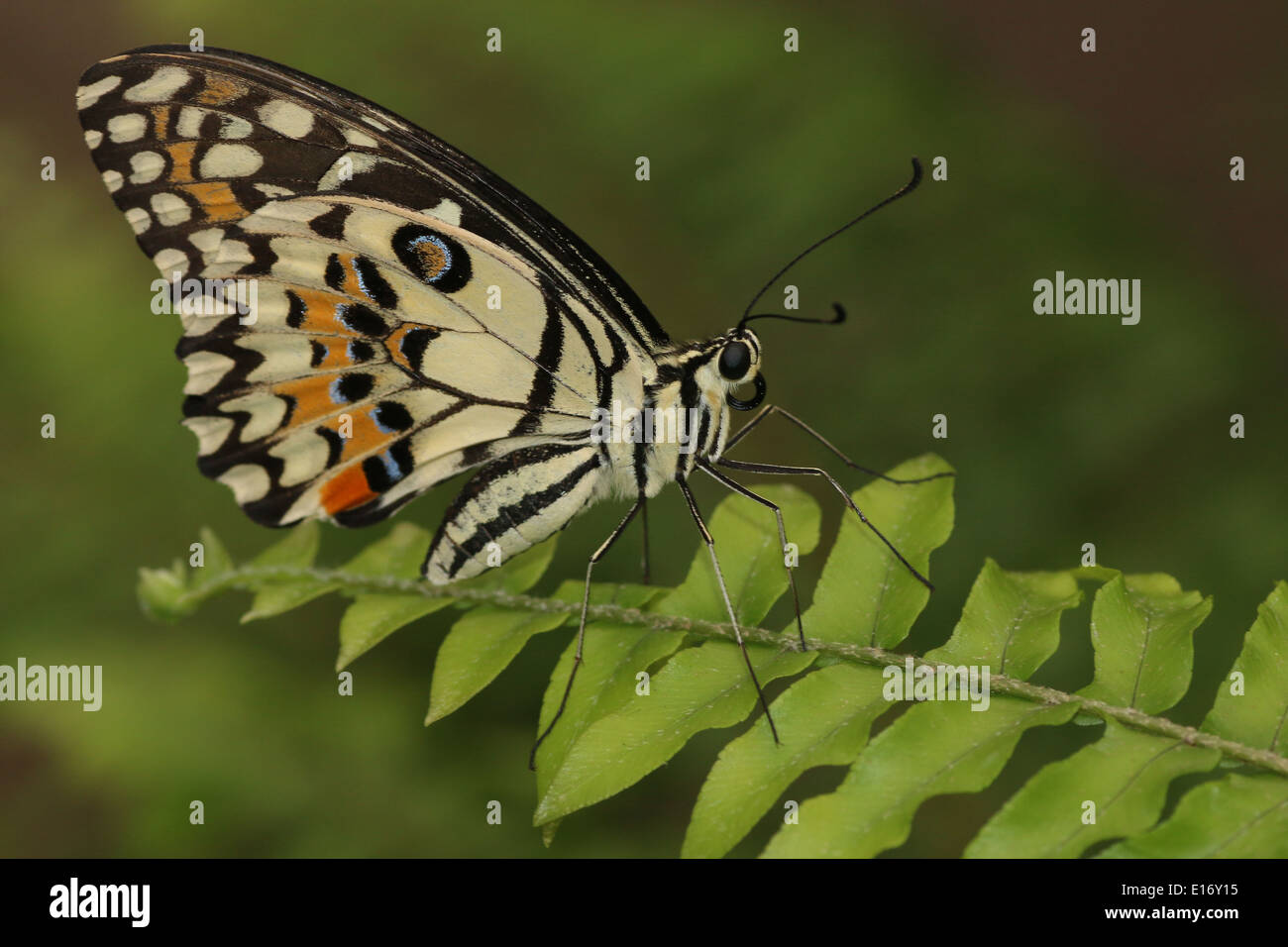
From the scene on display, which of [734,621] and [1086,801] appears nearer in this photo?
[1086,801]

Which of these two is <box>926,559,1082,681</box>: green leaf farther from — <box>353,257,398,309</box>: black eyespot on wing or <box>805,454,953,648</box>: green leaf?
<box>353,257,398,309</box>: black eyespot on wing

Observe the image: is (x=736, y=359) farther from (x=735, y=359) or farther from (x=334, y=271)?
(x=334, y=271)

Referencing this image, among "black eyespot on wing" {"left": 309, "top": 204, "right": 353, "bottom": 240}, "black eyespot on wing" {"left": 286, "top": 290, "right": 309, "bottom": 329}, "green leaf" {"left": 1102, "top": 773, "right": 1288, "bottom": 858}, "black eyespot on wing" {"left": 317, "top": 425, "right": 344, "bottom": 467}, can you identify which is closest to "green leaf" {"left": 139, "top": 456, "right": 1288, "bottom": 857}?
"green leaf" {"left": 1102, "top": 773, "right": 1288, "bottom": 858}

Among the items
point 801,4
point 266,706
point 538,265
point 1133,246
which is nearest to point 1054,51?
point 801,4

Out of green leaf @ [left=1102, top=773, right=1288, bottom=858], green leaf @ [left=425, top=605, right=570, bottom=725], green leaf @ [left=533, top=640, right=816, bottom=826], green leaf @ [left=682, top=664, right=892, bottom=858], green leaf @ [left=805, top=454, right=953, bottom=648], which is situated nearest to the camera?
green leaf @ [left=1102, top=773, right=1288, bottom=858]

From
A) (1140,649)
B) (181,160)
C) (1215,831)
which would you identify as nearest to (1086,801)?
(1215,831)
